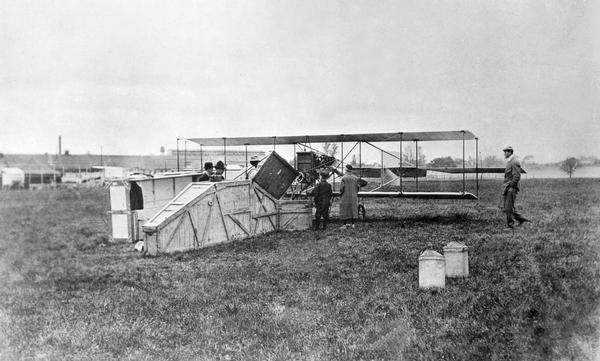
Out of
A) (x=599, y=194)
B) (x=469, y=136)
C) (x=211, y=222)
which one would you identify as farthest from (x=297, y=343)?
(x=599, y=194)

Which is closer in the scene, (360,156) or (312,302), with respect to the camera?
(312,302)

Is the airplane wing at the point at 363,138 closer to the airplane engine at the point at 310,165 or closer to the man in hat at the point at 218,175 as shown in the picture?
the airplane engine at the point at 310,165

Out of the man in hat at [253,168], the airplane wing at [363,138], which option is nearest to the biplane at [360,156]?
the airplane wing at [363,138]

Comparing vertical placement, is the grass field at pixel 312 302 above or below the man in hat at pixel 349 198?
below

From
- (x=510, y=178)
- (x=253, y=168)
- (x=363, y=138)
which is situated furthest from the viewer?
(x=363, y=138)

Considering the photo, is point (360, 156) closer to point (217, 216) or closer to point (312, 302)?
point (217, 216)

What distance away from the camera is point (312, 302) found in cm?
708

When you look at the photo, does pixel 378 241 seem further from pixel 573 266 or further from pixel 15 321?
pixel 15 321

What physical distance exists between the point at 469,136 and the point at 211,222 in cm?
903

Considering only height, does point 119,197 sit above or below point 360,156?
below

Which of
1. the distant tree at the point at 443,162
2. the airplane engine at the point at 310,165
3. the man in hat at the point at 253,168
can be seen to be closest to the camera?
the man in hat at the point at 253,168

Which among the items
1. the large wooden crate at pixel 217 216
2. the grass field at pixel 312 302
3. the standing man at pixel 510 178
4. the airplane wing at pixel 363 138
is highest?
the airplane wing at pixel 363 138

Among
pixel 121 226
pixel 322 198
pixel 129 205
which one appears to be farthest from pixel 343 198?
pixel 121 226

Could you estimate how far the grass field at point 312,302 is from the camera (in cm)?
534
